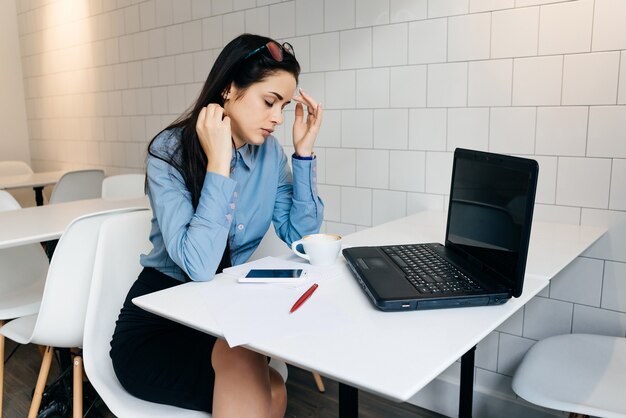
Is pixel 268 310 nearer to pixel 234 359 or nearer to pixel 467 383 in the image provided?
pixel 234 359

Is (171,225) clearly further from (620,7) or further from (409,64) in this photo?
(620,7)

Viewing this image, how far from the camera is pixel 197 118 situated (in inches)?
51.9

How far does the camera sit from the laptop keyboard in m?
0.97

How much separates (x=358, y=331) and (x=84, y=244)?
0.97 m

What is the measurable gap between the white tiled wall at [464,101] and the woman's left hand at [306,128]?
24.6 inches

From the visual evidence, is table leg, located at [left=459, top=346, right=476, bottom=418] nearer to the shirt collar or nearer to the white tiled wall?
the white tiled wall

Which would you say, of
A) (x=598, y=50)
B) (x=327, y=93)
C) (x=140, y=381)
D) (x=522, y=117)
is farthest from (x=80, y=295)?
(x=598, y=50)

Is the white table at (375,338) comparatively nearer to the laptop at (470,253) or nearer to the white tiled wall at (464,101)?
the laptop at (470,253)

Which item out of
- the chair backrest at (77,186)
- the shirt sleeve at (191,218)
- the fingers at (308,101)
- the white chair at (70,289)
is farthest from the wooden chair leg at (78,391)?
the chair backrest at (77,186)

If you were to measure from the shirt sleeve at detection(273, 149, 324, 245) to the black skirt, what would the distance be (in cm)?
51

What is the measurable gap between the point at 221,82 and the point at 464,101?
97cm

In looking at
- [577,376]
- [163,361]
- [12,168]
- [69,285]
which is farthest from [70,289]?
[12,168]

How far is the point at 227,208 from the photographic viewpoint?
122cm

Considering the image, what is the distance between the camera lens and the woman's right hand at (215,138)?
121 centimetres
